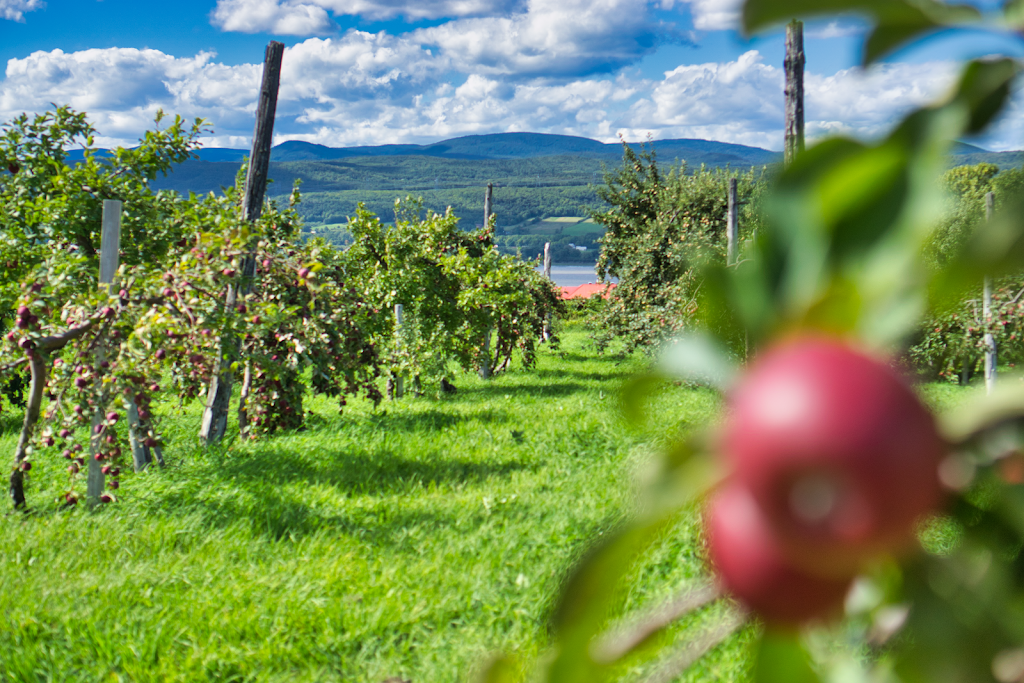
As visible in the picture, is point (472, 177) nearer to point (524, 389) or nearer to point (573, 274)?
point (573, 274)

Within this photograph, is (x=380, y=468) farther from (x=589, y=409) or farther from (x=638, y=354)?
(x=638, y=354)

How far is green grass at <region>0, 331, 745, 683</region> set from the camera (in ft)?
8.98

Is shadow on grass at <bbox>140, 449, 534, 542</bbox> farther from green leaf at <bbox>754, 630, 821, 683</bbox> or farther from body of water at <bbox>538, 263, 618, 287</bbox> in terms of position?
body of water at <bbox>538, 263, 618, 287</bbox>

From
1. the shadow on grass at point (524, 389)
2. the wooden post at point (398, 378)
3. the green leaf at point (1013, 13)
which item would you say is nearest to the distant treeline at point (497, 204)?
the shadow on grass at point (524, 389)

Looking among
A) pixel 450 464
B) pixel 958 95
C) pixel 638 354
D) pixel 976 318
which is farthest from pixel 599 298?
pixel 958 95

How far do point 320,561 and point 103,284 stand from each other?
88.0 inches

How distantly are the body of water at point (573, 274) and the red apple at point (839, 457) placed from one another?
226 ft

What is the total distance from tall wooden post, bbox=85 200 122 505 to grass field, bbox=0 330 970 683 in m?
0.19

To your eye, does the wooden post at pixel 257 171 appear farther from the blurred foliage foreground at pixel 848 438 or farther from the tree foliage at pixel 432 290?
the blurred foliage foreground at pixel 848 438

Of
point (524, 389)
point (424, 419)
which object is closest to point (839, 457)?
point (424, 419)

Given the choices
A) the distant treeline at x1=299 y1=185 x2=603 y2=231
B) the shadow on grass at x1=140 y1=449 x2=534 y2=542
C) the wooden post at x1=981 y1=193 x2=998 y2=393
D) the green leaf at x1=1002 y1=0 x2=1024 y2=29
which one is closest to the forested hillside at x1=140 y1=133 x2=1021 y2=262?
the distant treeline at x1=299 y1=185 x2=603 y2=231

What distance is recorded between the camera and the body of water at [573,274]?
7204cm

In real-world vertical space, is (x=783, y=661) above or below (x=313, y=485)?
above

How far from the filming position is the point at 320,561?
353cm
